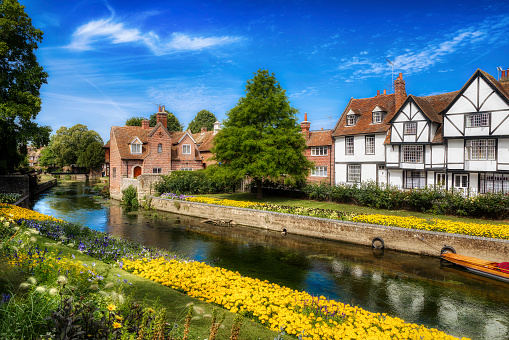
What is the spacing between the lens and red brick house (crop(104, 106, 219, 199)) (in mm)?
47000

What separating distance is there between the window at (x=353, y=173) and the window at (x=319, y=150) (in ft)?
14.8

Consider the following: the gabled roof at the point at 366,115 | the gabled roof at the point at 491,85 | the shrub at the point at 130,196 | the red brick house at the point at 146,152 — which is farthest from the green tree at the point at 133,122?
the gabled roof at the point at 491,85

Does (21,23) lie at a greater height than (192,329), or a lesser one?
greater

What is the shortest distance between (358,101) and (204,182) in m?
21.8

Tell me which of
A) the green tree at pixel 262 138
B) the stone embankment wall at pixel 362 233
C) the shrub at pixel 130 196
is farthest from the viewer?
the shrub at pixel 130 196

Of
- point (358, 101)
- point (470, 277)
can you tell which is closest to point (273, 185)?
point (358, 101)

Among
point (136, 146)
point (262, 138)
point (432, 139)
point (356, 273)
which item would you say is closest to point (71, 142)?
point (136, 146)

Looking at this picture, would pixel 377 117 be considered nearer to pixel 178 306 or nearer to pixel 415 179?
pixel 415 179

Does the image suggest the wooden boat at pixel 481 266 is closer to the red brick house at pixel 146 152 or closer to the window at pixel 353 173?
the window at pixel 353 173

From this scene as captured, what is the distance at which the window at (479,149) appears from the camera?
28.5 metres

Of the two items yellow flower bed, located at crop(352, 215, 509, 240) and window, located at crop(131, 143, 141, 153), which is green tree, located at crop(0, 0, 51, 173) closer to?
window, located at crop(131, 143, 141, 153)

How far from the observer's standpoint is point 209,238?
77.8 ft

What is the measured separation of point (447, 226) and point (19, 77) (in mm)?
31761

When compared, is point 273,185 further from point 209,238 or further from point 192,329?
point 192,329
